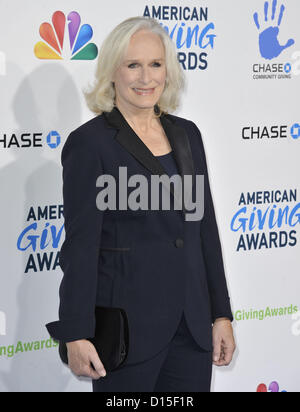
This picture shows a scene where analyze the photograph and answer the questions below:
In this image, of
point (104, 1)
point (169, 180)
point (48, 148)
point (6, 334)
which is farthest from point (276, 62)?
point (6, 334)

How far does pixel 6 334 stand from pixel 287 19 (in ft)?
5.84

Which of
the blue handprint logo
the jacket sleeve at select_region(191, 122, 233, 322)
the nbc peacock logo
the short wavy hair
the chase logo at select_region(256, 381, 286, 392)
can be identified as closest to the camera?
the short wavy hair

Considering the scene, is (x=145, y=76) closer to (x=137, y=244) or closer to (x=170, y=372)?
(x=137, y=244)

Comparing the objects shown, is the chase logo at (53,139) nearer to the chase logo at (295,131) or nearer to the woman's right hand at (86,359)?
the woman's right hand at (86,359)

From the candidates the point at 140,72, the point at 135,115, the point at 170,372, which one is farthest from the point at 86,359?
the point at 140,72

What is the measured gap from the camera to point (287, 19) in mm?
3264

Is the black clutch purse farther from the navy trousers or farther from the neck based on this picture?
the neck

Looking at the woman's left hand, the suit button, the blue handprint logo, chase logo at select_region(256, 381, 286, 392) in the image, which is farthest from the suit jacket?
chase logo at select_region(256, 381, 286, 392)

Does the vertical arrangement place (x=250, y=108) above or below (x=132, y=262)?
above

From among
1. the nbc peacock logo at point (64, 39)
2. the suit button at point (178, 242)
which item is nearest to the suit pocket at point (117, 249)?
the suit button at point (178, 242)

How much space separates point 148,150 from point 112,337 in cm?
52

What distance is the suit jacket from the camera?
2010 millimetres

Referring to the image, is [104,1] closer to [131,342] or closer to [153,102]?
[153,102]

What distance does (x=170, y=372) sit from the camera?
2.13 metres
